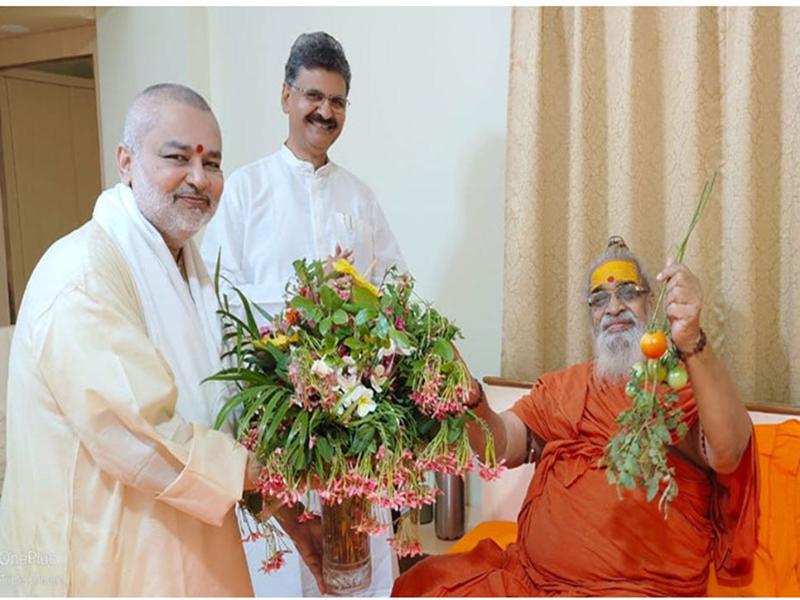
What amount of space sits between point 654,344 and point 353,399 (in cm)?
56

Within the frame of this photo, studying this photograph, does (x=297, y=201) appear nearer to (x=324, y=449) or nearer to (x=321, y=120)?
(x=321, y=120)

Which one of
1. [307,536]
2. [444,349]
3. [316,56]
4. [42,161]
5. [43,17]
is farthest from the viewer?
[42,161]

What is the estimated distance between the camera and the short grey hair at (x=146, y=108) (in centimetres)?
138

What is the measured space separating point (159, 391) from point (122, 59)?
8.47 ft

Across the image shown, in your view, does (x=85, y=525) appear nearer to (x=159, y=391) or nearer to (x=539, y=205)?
(x=159, y=391)

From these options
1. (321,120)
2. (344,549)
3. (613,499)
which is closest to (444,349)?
(344,549)

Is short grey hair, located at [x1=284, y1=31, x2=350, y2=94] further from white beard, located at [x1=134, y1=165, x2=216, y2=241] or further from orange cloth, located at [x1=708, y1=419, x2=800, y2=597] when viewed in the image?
orange cloth, located at [x1=708, y1=419, x2=800, y2=597]

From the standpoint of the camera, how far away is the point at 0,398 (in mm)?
2576

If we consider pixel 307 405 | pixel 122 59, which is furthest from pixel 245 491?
pixel 122 59

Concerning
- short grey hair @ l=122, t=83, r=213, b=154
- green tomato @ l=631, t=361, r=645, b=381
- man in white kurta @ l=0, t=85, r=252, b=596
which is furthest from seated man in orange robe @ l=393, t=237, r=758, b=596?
short grey hair @ l=122, t=83, r=213, b=154

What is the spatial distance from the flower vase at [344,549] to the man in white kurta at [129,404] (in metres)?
Result: 0.19

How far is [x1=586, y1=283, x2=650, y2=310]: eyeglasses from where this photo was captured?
1.88 m

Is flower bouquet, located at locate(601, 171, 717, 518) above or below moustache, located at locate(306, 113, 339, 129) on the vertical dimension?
below

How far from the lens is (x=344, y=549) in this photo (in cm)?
151
